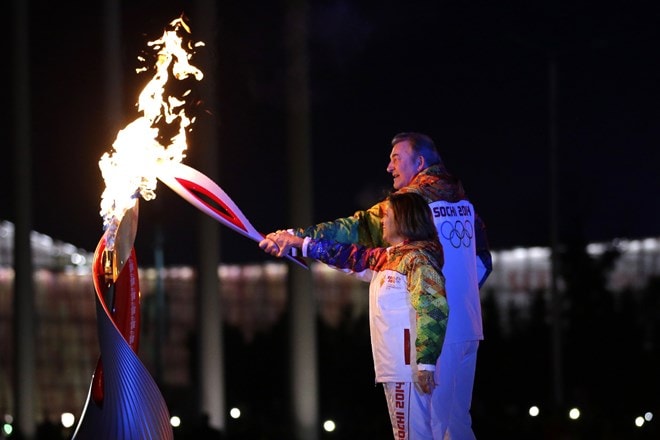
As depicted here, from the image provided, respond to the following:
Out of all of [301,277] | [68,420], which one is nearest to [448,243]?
[301,277]

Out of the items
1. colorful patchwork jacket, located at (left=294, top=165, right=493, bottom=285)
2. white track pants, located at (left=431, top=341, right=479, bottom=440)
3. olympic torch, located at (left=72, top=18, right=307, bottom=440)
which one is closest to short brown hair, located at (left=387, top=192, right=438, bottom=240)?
colorful patchwork jacket, located at (left=294, top=165, right=493, bottom=285)

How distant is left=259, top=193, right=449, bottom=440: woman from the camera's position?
7551 mm

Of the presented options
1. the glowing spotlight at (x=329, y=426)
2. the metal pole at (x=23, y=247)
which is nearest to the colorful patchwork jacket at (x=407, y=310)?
the glowing spotlight at (x=329, y=426)

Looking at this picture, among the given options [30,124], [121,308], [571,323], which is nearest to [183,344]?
[571,323]

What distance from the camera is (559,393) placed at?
28.0 m

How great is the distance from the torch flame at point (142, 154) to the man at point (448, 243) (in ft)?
3.19

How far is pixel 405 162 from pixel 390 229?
58cm

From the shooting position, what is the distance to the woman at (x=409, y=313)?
7551 mm

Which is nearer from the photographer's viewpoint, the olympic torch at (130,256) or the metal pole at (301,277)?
the olympic torch at (130,256)

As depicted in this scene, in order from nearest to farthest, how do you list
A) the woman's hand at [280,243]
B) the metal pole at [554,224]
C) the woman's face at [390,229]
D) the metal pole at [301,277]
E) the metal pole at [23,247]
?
the woman's face at [390,229] → the woman's hand at [280,243] → the metal pole at [301,277] → the metal pole at [23,247] → the metal pole at [554,224]

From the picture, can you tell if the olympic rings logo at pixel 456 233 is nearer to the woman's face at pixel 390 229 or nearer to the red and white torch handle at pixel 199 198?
the woman's face at pixel 390 229

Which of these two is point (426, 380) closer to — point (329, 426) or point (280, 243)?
point (280, 243)

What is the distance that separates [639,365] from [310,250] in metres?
29.2

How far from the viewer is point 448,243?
802 centimetres
